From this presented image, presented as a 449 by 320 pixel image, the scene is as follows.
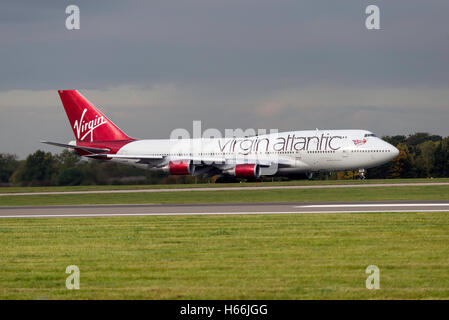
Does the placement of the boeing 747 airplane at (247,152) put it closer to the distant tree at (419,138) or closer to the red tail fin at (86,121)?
the red tail fin at (86,121)

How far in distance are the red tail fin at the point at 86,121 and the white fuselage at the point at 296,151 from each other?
7.79m

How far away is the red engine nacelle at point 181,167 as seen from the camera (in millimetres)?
57406

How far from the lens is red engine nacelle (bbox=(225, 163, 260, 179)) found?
184 ft

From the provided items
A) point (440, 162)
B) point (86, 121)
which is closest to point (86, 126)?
point (86, 121)

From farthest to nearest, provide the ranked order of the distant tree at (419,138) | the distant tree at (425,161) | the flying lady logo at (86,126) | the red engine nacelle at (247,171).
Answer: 1. the distant tree at (419,138)
2. the distant tree at (425,161)
3. the flying lady logo at (86,126)
4. the red engine nacelle at (247,171)

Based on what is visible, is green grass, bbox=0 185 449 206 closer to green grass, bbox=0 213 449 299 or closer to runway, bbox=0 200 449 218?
runway, bbox=0 200 449 218

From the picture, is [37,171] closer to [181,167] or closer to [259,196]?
[181,167]

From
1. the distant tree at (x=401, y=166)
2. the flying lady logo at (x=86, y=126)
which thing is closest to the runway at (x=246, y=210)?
the flying lady logo at (x=86, y=126)

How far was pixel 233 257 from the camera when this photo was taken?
14758 millimetres

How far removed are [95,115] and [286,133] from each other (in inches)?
814

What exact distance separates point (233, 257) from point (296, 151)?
42988mm

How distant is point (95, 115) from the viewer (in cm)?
Result: 6850
